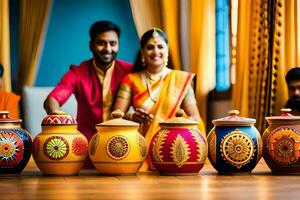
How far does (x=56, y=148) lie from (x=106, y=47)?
1.13 meters

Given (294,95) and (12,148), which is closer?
(12,148)

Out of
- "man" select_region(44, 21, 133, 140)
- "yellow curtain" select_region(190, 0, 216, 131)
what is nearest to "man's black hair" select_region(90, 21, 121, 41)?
"man" select_region(44, 21, 133, 140)

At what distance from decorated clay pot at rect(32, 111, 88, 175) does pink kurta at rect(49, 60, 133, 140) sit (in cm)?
102

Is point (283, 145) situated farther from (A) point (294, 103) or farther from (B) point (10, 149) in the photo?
(A) point (294, 103)

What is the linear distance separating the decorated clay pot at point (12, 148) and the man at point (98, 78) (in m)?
1.02

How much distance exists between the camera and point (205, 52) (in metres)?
4.21

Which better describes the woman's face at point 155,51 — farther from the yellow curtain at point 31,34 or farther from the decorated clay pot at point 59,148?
the yellow curtain at point 31,34

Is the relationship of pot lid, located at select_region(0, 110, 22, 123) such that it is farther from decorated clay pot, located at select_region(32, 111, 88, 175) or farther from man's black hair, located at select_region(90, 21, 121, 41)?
man's black hair, located at select_region(90, 21, 121, 41)

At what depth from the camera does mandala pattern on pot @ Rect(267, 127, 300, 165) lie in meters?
1.53

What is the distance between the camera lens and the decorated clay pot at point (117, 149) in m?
1.51

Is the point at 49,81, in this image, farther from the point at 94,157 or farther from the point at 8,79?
the point at 94,157

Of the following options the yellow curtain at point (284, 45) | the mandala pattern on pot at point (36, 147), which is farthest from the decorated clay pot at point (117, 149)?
the yellow curtain at point (284, 45)

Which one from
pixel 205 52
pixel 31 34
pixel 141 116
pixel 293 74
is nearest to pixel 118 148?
pixel 141 116

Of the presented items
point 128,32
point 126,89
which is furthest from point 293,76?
point 128,32
